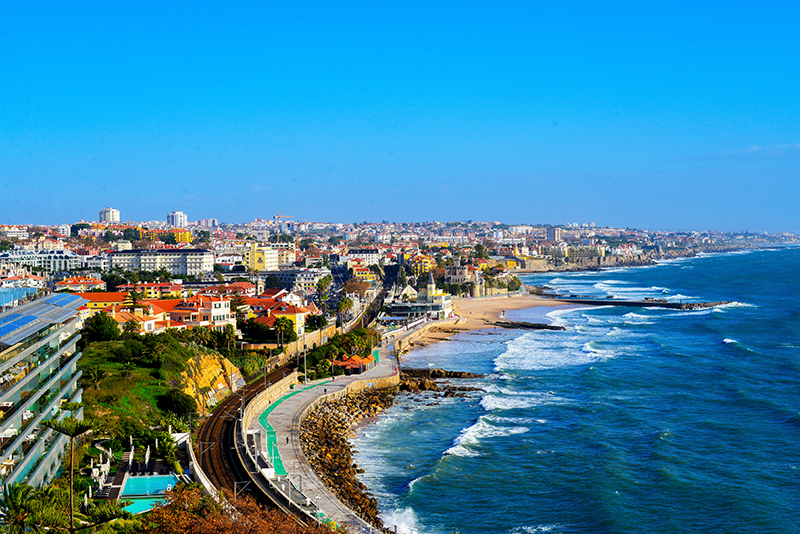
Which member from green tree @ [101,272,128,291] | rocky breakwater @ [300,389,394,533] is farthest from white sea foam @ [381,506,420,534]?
green tree @ [101,272,128,291]

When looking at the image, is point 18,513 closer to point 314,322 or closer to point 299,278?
point 314,322

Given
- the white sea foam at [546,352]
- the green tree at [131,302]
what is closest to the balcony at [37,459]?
the green tree at [131,302]

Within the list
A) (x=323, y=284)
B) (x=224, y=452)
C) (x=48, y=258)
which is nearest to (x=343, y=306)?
(x=323, y=284)

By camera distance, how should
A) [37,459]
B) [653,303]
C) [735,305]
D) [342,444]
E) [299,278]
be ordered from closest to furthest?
[37,459]
[342,444]
[735,305]
[653,303]
[299,278]

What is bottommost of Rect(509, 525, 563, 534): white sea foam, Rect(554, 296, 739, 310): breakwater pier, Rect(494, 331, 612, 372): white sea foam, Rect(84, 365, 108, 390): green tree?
Rect(509, 525, 563, 534): white sea foam

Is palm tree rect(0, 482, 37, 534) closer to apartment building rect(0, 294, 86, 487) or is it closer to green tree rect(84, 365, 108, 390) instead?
apartment building rect(0, 294, 86, 487)

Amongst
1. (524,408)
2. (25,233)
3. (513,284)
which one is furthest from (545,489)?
(25,233)
